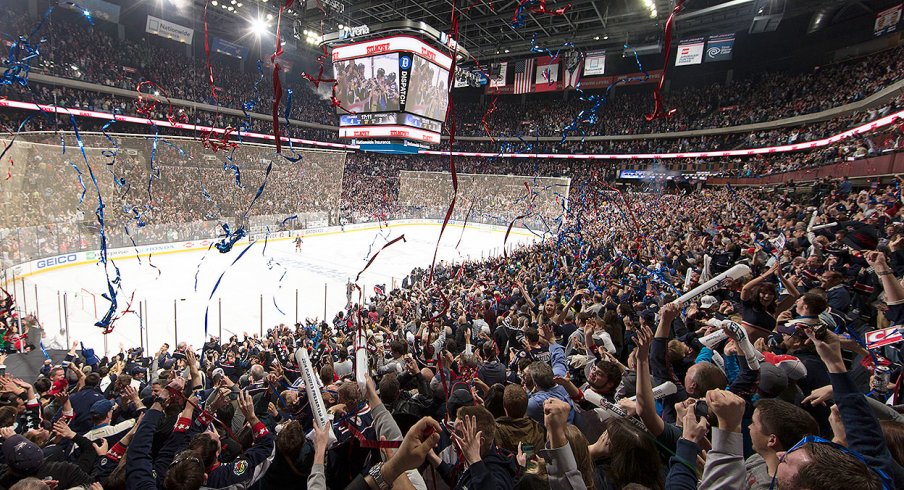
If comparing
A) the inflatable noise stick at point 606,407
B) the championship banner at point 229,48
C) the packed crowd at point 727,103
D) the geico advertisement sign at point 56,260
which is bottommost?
the geico advertisement sign at point 56,260

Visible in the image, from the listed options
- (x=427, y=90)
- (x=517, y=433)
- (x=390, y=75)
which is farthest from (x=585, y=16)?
(x=517, y=433)

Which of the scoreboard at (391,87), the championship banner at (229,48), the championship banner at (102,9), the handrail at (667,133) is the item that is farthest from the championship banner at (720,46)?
the championship banner at (102,9)

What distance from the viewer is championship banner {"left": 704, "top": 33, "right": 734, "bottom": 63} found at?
89.6ft

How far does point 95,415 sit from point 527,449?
3575 mm

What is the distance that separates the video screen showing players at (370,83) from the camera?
2055cm

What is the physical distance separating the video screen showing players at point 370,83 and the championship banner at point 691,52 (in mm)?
19834

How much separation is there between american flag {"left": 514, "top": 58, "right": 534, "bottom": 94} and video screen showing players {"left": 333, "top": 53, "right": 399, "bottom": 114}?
16671 mm

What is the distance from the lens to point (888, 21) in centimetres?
2081

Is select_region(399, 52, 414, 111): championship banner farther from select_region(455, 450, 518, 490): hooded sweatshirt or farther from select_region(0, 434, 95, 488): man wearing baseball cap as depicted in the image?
select_region(455, 450, 518, 490): hooded sweatshirt

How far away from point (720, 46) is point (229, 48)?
39161 millimetres

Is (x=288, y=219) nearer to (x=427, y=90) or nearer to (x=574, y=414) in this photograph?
(x=427, y=90)

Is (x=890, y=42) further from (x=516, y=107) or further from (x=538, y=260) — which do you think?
(x=516, y=107)

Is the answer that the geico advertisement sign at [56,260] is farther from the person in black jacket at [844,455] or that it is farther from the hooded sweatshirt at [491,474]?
the person in black jacket at [844,455]

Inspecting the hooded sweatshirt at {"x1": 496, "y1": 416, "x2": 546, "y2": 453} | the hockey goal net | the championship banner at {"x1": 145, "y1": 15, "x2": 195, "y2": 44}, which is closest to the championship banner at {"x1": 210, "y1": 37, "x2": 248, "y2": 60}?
the championship banner at {"x1": 145, "y1": 15, "x2": 195, "y2": 44}
